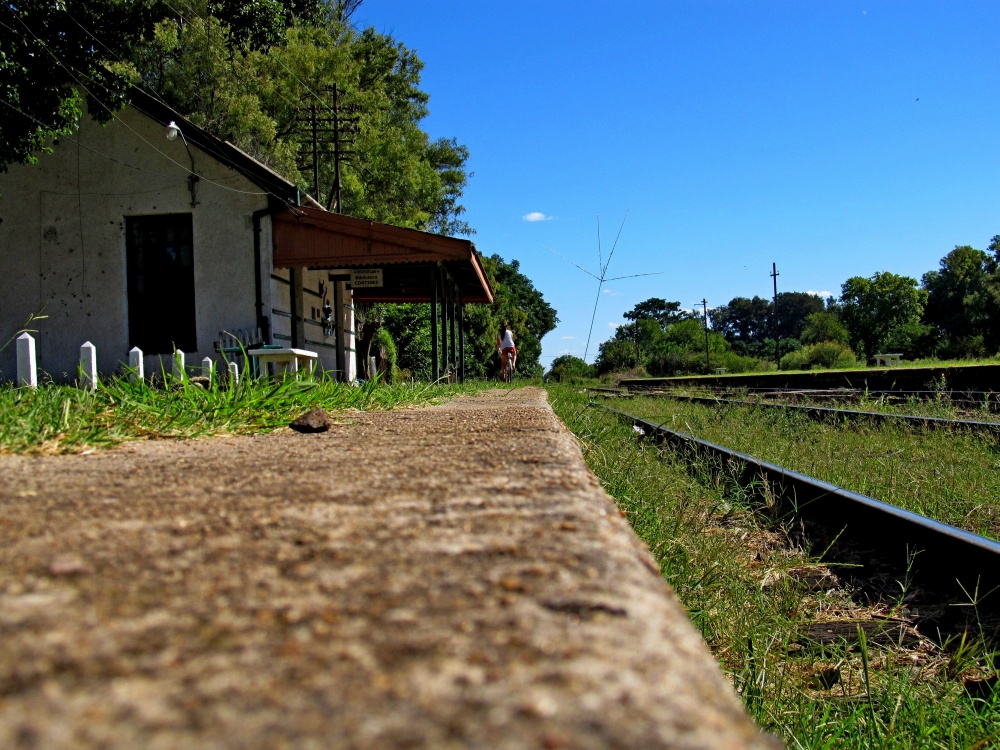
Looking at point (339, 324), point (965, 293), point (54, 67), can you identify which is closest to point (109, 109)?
point (54, 67)

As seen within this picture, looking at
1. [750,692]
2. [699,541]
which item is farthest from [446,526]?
[699,541]

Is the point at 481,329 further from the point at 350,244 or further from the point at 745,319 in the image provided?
the point at 745,319

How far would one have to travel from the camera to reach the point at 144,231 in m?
13.5

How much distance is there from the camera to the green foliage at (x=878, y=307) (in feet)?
292

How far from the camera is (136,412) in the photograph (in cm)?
356

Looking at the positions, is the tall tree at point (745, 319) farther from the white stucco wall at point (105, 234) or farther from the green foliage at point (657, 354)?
the white stucco wall at point (105, 234)

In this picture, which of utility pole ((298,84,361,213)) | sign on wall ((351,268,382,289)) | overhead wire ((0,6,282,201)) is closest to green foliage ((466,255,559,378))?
utility pole ((298,84,361,213))

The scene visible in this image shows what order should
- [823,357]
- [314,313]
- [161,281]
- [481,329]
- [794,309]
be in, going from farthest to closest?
[794,309], [823,357], [481,329], [314,313], [161,281]

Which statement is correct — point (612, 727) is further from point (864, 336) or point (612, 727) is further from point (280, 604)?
point (864, 336)

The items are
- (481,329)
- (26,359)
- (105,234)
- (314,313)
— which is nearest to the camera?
(26,359)

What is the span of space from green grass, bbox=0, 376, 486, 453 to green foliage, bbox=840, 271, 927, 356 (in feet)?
306

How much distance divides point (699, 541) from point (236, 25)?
40.8ft

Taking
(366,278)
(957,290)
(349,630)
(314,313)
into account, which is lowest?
(349,630)

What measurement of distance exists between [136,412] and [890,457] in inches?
194
